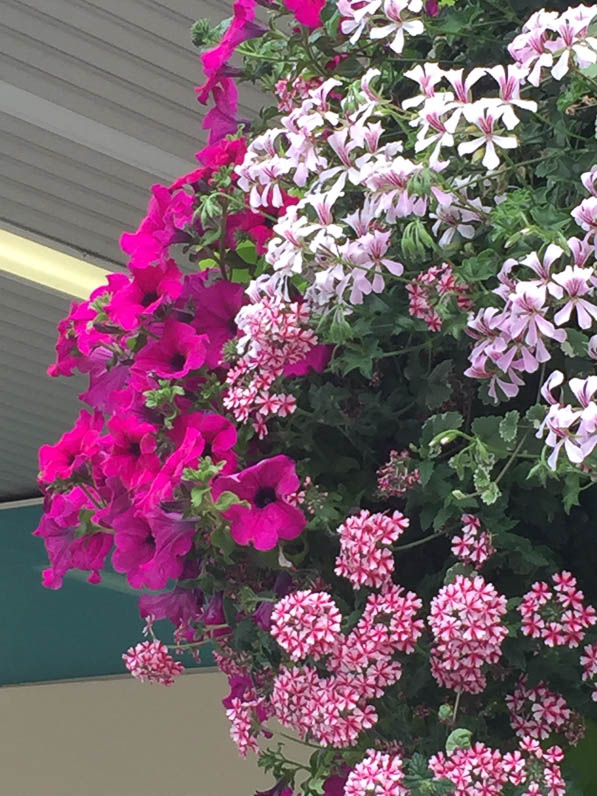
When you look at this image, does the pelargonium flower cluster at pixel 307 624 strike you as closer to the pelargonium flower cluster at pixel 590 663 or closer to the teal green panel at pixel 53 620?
the pelargonium flower cluster at pixel 590 663

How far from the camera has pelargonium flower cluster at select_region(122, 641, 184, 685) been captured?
0.86 metres

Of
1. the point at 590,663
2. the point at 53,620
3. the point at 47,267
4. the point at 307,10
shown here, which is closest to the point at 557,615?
the point at 590,663

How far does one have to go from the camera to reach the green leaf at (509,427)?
657 mm

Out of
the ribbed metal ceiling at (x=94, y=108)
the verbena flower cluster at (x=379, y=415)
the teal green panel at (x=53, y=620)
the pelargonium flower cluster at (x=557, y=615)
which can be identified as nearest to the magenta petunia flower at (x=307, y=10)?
the verbena flower cluster at (x=379, y=415)

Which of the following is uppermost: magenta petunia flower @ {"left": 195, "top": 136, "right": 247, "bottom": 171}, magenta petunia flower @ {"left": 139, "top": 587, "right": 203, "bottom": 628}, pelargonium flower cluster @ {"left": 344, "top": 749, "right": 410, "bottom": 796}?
magenta petunia flower @ {"left": 195, "top": 136, "right": 247, "bottom": 171}

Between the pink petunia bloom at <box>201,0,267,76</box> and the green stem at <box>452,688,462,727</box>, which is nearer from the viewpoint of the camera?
the green stem at <box>452,688,462,727</box>

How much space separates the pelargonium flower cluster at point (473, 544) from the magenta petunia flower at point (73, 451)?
294mm

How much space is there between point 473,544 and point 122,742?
A: 4.57m

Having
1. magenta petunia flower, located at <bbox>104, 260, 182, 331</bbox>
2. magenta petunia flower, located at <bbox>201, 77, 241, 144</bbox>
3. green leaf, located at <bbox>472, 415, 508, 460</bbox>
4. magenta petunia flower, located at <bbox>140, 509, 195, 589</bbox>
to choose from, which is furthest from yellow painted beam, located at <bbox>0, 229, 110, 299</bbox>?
green leaf, located at <bbox>472, 415, 508, 460</bbox>

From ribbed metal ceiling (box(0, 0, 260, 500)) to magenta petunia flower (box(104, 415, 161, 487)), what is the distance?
2.08 meters

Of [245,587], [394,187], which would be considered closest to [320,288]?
[394,187]

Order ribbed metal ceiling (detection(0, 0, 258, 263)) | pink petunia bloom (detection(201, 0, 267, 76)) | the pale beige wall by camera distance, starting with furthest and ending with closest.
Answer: the pale beige wall < ribbed metal ceiling (detection(0, 0, 258, 263)) < pink petunia bloom (detection(201, 0, 267, 76))

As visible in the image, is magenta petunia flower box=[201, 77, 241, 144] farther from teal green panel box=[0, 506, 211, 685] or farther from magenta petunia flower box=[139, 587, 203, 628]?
teal green panel box=[0, 506, 211, 685]

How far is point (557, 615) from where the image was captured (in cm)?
69
